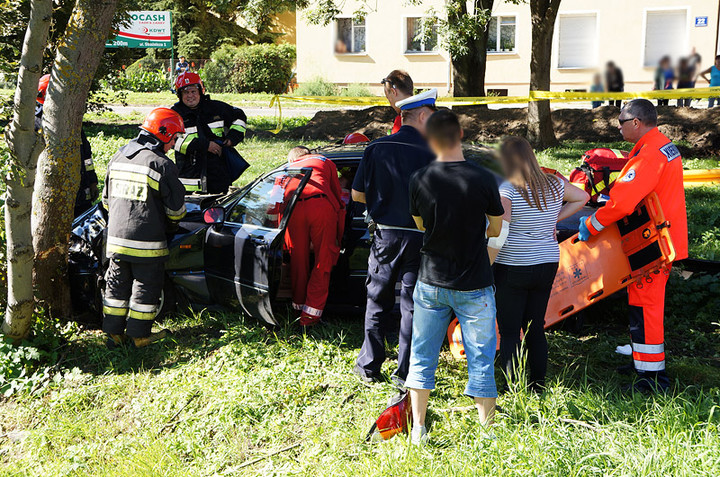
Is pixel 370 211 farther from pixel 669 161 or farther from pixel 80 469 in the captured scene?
pixel 80 469

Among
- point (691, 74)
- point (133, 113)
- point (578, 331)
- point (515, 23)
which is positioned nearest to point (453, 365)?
point (578, 331)

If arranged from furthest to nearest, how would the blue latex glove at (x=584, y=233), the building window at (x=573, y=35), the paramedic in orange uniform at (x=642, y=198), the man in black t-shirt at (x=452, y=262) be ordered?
the building window at (x=573, y=35) < the blue latex glove at (x=584, y=233) < the paramedic in orange uniform at (x=642, y=198) < the man in black t-shirt at (x=452, y=262)

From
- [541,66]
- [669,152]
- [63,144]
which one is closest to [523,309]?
[669,152]

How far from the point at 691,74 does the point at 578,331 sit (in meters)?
7.50

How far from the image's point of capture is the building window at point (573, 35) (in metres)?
22.0

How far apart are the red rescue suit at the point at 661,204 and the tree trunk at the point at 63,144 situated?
373 cm

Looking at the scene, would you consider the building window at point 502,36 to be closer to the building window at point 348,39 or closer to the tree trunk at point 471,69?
the building window at point 348,39

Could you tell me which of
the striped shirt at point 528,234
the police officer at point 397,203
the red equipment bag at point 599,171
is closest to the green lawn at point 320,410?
the police officer at point 397,203

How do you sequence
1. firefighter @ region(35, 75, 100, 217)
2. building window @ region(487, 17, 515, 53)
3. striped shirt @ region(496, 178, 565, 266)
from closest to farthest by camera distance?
striped shirt @ region(496, 178, 565, 266) → firefighter @ region(35, 75, 100, 217) → building window @ region(487, 17, 515, 53)

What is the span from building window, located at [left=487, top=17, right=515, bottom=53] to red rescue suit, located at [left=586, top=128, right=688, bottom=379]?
21.6m

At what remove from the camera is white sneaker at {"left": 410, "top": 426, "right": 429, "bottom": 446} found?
12.3 feet

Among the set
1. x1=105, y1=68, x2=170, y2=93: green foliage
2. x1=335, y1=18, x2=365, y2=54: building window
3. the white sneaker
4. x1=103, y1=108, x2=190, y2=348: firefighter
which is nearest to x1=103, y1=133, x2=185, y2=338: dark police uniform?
x1=103, y1=108, x2=190, y2=348: firefighter

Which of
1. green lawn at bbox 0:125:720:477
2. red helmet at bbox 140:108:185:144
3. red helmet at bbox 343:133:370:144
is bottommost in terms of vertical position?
green lawn at bbox 0:125:720:477

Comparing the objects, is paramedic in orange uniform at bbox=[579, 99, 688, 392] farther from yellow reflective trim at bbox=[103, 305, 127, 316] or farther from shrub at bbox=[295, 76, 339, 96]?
shrub at bbox=[295, 76, 339, 96]
